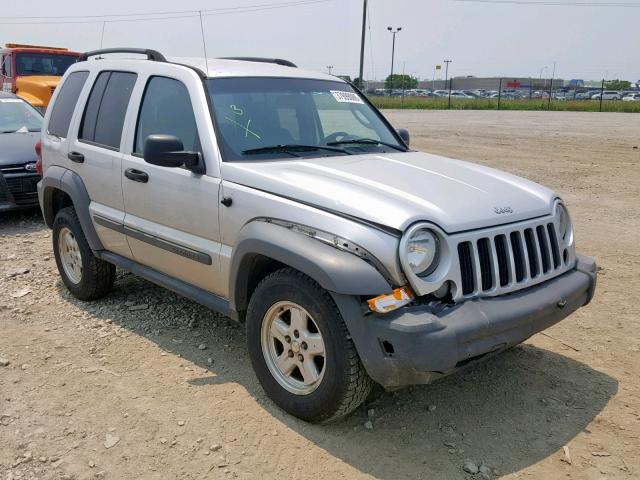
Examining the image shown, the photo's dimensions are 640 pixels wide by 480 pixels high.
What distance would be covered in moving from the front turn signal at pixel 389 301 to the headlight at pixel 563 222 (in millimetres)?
1353

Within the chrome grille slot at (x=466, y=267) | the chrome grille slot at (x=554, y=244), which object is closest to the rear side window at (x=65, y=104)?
the chrome grille slot at (x=466, y=267)

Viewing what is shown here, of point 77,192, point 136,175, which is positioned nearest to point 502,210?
point 136,175

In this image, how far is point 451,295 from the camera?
3.08 metres

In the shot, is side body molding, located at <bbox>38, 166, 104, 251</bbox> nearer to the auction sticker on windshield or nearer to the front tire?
the front tire

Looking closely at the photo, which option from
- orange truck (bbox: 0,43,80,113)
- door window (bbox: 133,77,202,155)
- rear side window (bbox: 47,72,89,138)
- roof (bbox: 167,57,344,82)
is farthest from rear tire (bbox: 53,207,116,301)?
orange truck (bbox: 0,43,80,113)

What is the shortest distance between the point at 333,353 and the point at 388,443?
0.62 m

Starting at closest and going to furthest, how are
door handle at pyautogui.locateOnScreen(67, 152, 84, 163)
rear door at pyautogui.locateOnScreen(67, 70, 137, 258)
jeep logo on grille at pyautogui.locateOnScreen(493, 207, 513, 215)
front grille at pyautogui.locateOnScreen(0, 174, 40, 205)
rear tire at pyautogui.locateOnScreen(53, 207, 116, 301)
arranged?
jeep logo on grille at pyautogui.locateOnScreen(493, 207, 513, 215), rear door at pyautogui.locateOnScreen(67, 70, 137, 258), door handle at pyautogui.locateOnScreen(67, 152, 84, 163), rear tire at pyautogui.locateOnScreen(53, 207, 116, 301), front grille at pyautogui.locateOnScreen(0, 174, 40, 205)

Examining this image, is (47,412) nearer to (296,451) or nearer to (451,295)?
(296,451)

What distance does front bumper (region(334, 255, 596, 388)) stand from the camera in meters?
2.85

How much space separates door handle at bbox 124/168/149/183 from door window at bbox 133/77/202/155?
5.6 inches

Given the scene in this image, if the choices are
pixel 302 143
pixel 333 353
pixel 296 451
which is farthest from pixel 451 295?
pixel 302 143

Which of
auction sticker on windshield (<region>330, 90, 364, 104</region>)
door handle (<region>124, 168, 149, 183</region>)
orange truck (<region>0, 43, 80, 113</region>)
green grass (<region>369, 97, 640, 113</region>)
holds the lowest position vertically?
green grass (<region>369, 97, 640, 113</region>)

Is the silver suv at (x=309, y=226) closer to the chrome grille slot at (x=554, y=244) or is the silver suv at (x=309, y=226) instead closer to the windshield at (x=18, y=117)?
the chrome grille slot at (x=554, y=244)

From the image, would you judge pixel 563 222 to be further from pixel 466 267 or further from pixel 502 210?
pixel 466 267
